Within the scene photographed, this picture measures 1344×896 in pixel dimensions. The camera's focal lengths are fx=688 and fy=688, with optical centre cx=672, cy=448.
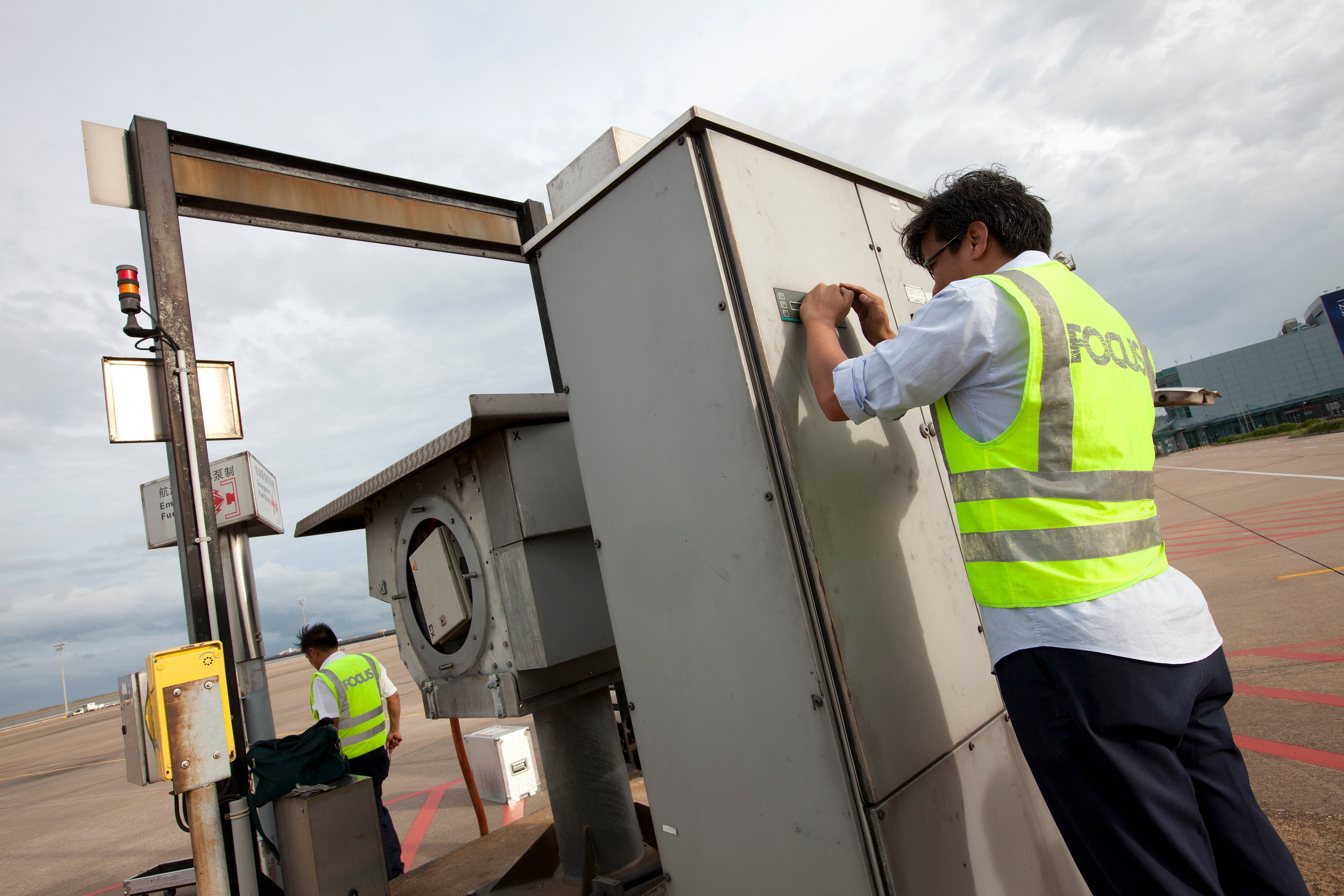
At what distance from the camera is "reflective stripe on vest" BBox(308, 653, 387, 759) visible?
4.37 m

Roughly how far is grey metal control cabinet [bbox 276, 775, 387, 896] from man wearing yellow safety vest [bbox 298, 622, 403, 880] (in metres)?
0.87

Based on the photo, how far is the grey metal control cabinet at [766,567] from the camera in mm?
1525

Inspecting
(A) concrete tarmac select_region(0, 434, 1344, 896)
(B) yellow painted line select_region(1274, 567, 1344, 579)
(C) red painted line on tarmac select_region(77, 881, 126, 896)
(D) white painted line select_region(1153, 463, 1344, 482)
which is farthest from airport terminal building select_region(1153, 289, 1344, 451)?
(C) red painted line on tarmac select_region(77, 881, 126, 896)

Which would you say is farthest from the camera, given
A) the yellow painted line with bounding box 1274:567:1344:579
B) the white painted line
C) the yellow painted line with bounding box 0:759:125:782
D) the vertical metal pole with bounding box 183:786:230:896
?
the yellow painted line with bounding box 0:759:125:782

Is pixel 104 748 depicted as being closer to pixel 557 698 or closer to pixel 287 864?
pixel 287 864

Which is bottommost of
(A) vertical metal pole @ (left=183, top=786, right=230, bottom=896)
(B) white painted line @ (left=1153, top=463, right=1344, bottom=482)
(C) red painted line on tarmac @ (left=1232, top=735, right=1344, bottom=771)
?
(C) red painted line on tarmac @ (left=1232, top=735, right=1344, bottom=771)

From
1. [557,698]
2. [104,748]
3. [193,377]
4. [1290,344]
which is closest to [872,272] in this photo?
[557,698]

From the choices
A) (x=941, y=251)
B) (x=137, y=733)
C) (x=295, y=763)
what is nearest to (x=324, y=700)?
(x=295, y=763)

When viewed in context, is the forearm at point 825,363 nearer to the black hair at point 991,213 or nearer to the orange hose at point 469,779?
the black hair at point 991,213

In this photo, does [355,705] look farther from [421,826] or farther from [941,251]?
[941,251]

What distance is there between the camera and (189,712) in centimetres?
293

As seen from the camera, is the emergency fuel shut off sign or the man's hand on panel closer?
the man's hand on panel

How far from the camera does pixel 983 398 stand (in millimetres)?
1349

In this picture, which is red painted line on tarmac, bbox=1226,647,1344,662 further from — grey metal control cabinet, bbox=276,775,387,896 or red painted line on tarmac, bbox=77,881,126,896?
red painted line on tarmac, bbox=77,881,126,896
